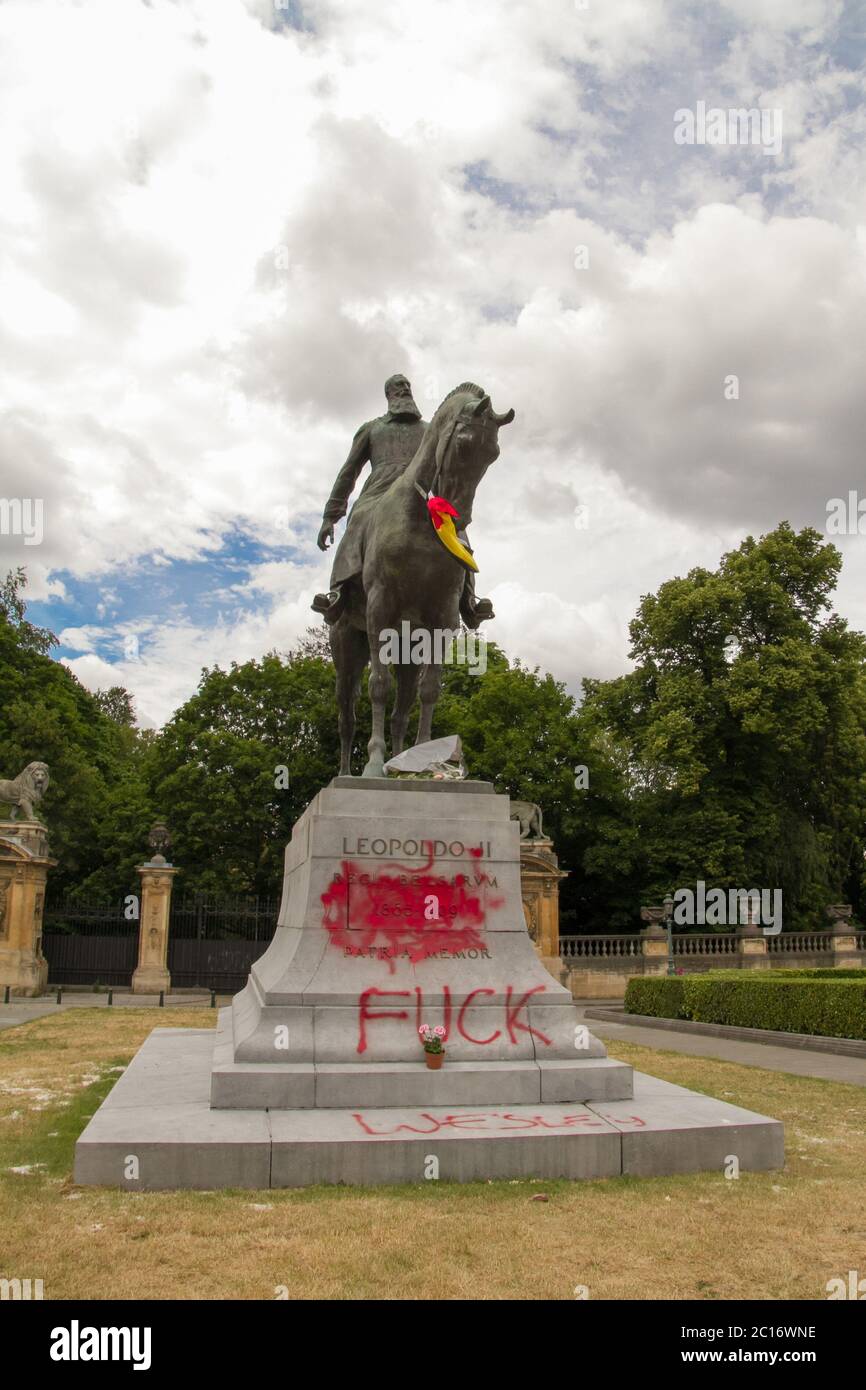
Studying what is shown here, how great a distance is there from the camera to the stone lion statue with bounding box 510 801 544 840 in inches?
1217

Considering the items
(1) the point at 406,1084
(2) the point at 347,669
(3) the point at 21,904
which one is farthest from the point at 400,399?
(3) the point at 21,904

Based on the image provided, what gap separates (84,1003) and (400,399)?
20.1 metres

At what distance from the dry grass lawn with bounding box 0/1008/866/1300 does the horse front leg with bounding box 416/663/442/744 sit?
4223 millimetres

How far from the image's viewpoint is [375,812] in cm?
794

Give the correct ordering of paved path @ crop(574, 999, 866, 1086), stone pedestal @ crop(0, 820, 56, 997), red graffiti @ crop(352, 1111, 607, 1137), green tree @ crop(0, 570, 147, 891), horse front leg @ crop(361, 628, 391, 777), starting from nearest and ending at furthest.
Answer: red graffiti @ crop(352, 1111, 607, 1137) → horse front leg @ crop(361, 628, 391, 777) → paved path @ crop(574, 999, 866, 1086) → stone pedestal @ crop(0, 820, 56, 997) → green tree @ crop(0, 570, 147, 891)

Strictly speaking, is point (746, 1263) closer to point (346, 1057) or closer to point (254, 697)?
point (346, 1057)

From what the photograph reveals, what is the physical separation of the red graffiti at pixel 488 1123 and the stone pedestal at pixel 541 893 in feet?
78.8

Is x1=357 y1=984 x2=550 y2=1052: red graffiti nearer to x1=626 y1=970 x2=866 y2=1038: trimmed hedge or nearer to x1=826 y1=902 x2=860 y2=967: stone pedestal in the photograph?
x1=626 y1=970 x2=866 y2=1038: trimmed hedge

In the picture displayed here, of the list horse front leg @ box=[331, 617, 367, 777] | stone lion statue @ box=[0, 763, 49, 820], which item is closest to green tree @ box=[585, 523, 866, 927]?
stone lion statue @ box=[0, 763, 49, 820]

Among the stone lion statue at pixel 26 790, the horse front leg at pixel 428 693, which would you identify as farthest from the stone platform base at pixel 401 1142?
the stone lion statue at pixel 26 790

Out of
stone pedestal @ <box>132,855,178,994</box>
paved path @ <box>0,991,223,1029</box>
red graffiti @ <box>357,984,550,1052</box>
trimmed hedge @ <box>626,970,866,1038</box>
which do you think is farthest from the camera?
stone pedestal @ <box>132,855,178,994</box>

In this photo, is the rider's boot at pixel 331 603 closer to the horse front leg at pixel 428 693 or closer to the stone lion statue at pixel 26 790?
the horse front leg at pixel 428 693
